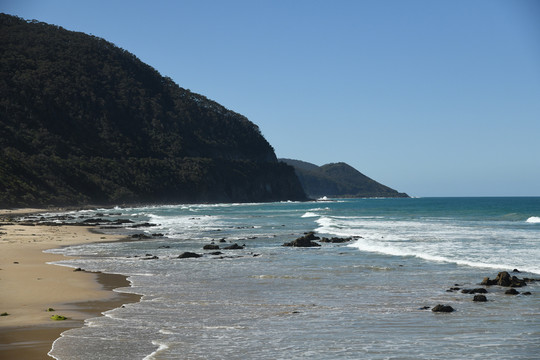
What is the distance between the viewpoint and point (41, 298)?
14766mm

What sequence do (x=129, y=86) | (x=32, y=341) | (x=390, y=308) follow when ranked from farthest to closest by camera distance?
(x=129, y=86)
(x=390, y=308)
(x=32, y=341)

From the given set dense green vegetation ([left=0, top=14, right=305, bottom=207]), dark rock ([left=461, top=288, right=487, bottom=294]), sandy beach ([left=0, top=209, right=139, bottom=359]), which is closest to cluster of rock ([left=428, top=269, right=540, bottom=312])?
dark rock ([left=461, top=288, right=487, bottom=294])

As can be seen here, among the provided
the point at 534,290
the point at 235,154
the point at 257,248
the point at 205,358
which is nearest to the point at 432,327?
the point at 205,358

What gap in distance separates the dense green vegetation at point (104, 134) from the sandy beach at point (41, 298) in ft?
228

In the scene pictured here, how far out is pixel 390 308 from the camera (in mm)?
13938

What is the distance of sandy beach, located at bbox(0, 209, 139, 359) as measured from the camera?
10.4 meters

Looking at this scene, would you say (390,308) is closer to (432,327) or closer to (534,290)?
(432,327)

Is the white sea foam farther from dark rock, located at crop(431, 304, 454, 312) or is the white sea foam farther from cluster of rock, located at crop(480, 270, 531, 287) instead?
cluster of rock, located at crop(480, 270, 531, 287)

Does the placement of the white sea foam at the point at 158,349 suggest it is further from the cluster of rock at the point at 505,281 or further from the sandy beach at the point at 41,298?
the cluster of rock at the point at 505,281

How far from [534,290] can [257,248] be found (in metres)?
17.1

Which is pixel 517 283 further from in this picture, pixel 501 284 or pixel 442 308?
pixel 442 308

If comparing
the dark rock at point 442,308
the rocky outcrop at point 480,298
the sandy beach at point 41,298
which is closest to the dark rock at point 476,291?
the rocky outcrop at point 480,298

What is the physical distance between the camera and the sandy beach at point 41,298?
34.1ft

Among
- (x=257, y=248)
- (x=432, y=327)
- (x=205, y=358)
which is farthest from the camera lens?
(x=257, y=248)
